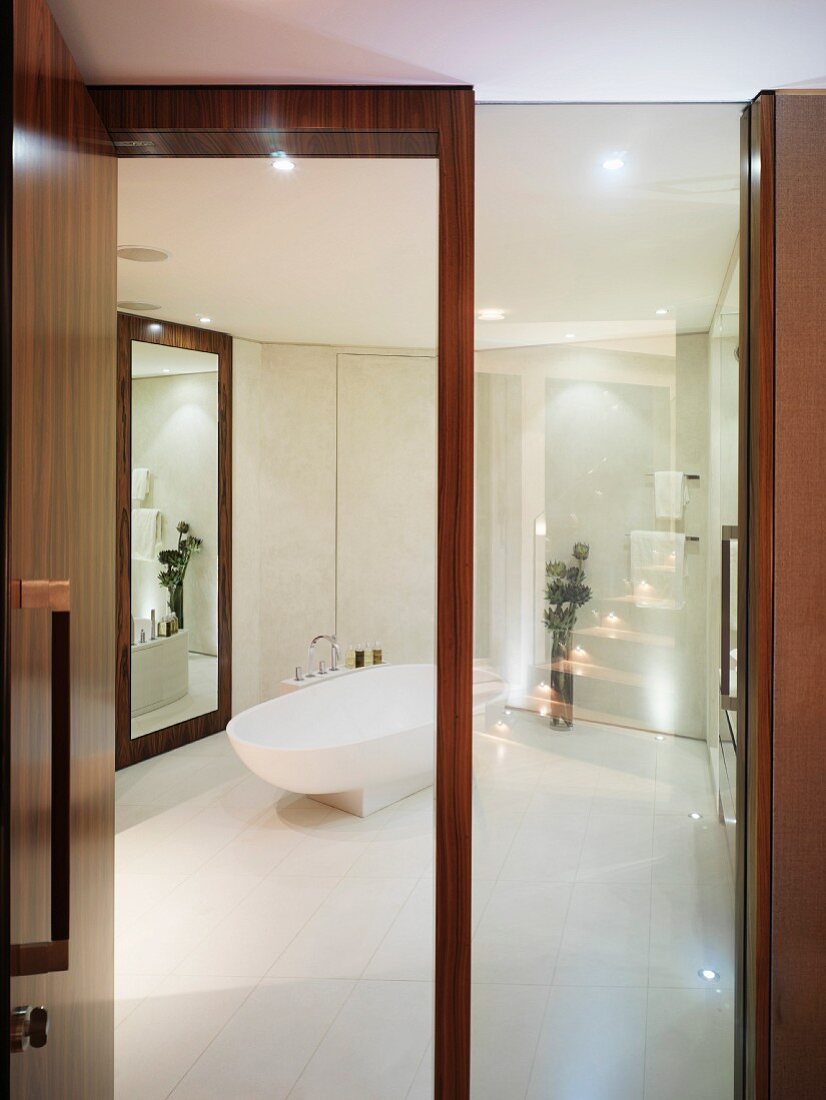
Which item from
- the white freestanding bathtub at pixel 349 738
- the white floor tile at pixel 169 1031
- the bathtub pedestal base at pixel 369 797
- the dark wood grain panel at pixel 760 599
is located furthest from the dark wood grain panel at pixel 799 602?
the bathtub pedestal base at pixel 369 797

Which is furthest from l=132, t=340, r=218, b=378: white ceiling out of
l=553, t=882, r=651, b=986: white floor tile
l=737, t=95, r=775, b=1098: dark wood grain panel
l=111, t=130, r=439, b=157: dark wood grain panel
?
l=553, t=882, r=651, b=986: white floor tile

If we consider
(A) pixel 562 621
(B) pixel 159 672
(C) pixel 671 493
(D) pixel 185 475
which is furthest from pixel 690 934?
(D) pixel 185 475

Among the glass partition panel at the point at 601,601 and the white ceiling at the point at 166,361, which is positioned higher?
the white ceiling at the point at 166,361

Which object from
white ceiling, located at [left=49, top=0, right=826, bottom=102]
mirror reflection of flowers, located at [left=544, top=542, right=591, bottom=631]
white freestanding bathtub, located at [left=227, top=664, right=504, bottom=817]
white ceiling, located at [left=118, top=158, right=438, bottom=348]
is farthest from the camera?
white freestanding bathtub, located at [left=227, top=664, right=504, bottom=817]

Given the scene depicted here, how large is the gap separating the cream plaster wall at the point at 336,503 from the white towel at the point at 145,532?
81 centimetres

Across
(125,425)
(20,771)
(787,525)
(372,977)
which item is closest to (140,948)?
(372,977)

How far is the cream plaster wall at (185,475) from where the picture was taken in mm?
5075

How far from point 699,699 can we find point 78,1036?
1490 millimetres

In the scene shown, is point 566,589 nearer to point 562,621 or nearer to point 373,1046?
point 562,621

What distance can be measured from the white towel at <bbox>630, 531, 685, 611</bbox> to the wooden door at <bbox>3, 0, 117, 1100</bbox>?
122 centimetres

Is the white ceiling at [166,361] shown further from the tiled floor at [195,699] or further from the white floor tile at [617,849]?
the white floor tile at [617,849]

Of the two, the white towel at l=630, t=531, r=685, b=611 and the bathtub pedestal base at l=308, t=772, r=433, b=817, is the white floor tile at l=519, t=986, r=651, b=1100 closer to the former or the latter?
the white towel at l=630, t=531, r=685, b=611

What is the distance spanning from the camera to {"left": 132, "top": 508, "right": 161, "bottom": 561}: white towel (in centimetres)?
507

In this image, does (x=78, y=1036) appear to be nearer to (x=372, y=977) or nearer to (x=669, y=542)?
(x=372, y=977)
